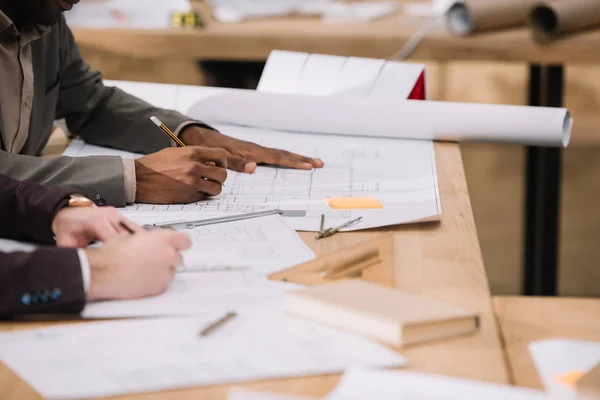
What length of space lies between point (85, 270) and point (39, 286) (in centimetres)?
5

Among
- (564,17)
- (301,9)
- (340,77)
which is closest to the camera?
(340,77)

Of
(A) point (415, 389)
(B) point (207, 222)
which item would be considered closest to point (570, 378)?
(A) point (415, 389)

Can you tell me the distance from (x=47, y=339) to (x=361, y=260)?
14.6 inches

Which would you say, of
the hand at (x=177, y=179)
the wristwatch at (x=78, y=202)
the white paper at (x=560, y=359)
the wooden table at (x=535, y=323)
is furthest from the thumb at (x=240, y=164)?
the white paper at (x=560, y=359)

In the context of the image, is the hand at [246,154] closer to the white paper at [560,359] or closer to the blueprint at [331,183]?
the blueprint at [331,183]

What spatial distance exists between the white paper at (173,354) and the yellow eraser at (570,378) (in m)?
0.14

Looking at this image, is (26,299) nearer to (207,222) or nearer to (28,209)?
(28,209)

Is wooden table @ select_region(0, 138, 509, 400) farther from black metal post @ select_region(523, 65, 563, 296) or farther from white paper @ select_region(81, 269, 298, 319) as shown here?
black metal post @ select_region(523, 65, 563, 296)

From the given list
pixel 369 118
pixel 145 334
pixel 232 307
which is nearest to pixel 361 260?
pixel 232 307

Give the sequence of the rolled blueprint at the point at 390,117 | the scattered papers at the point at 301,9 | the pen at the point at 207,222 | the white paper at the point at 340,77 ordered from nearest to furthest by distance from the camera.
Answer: the pen at the point at 207,222 → the rolled blueprint at the point at 390,117 → the white paper at the point at 340,77 → the scattered papers at the point at 301,9

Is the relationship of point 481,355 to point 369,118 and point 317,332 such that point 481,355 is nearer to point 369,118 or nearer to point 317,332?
point 317,332

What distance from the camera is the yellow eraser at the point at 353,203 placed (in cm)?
132

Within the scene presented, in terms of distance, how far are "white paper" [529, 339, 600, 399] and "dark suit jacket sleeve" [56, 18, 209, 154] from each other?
92 cm

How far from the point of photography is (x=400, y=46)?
253cm
